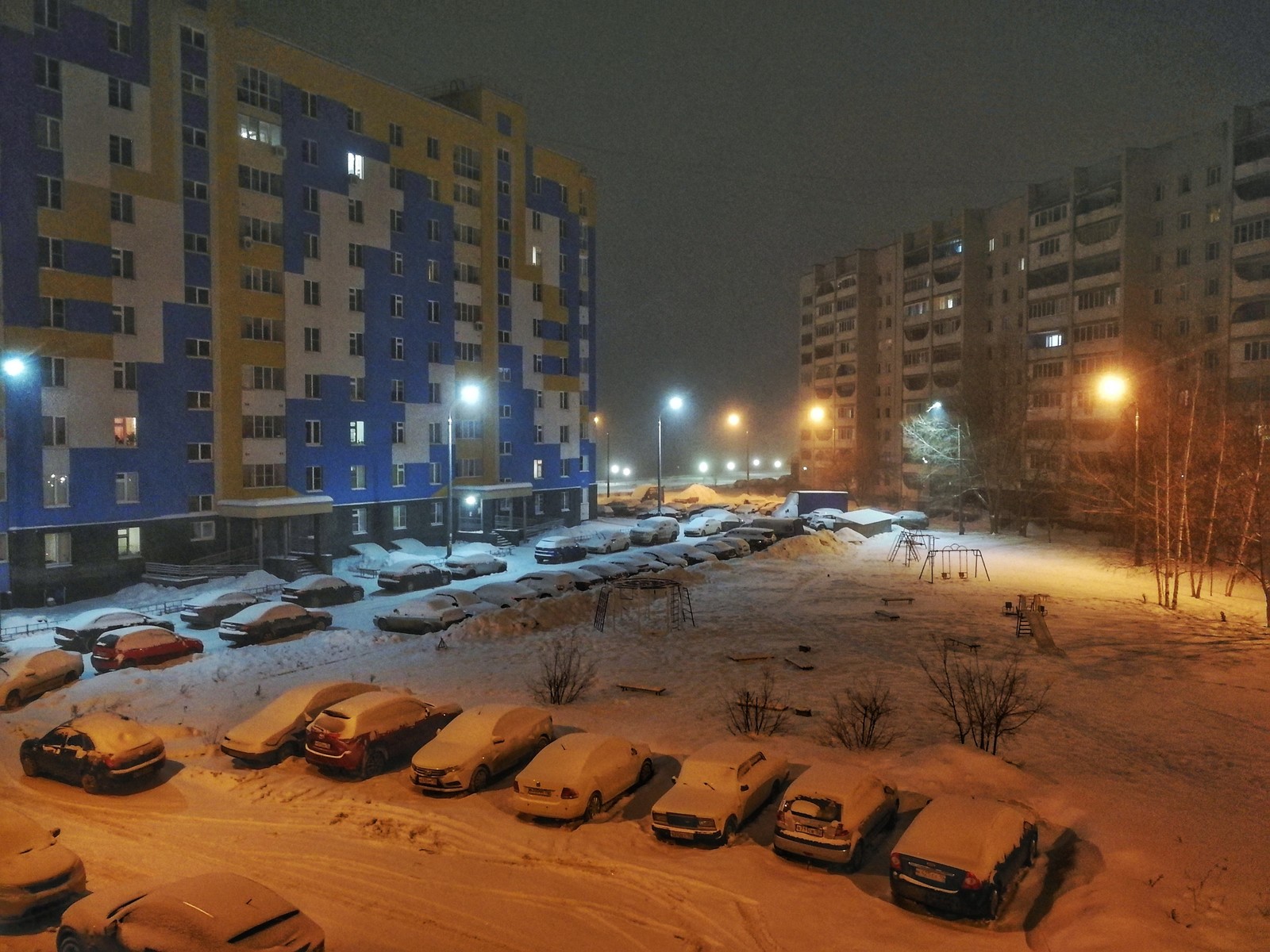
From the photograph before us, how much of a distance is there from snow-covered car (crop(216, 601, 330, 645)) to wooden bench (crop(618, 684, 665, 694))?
12.3 m

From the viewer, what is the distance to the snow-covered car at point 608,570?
34.7 m

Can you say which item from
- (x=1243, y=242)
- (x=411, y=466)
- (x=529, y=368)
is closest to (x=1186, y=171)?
(x=1243, y=242)

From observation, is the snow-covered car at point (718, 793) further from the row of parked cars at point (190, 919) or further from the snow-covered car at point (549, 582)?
the snow-covered car at point (549, 582)

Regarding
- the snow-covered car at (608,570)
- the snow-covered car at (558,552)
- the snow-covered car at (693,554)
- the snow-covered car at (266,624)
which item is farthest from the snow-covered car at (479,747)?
the snow-covered car at (558,552)

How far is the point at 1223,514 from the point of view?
32312 millimetres

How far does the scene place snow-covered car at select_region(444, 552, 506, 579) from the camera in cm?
3950

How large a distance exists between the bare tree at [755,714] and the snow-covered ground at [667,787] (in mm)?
317

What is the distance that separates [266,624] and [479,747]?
594 inches

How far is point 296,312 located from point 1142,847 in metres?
40.2

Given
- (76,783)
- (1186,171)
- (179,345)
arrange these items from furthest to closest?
(1186,171) < (179,345) < (76,783)

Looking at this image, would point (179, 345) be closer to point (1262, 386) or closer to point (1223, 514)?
point (1223, 514)

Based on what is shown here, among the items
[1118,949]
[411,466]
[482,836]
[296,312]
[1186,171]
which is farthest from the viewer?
[1186,171]

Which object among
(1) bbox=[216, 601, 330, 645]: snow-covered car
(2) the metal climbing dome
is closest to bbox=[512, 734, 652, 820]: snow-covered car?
(2) the metal climbing dome

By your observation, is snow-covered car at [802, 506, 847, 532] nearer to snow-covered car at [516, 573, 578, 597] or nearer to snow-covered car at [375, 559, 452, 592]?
snow-covered car at [516, 573, 578, 597]
